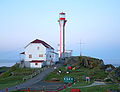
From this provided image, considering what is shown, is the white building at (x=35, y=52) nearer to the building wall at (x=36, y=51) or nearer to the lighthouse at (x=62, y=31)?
the building wall at (x=36, y=51)

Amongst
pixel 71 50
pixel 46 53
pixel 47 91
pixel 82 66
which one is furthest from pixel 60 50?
pixel 47 91

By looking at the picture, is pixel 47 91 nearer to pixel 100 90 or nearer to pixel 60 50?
pixel 100 90

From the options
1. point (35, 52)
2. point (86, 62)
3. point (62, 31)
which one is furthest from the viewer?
point (62, 31)

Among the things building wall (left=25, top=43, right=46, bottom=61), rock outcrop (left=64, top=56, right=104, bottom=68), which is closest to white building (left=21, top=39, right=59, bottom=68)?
building wall (left=25, top=43, right=46, bottom=61)

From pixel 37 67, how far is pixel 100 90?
31.0 metres

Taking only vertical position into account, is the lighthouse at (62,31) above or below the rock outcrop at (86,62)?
above

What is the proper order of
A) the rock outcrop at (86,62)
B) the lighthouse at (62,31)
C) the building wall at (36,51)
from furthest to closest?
the lighthouse at (62,31), the building wall at (36,51), the rock outcrop at (86,62)

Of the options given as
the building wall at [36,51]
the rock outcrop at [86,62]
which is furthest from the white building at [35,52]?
the rock outcrop at [86,62]

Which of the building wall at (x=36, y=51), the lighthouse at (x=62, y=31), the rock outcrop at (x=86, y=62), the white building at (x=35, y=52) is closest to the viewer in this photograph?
the rock outcrop at (x=86, y=62)

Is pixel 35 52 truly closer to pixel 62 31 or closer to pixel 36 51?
pixel 36 51

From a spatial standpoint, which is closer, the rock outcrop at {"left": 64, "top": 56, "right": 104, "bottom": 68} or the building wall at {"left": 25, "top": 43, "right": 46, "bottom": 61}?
the rock outcrop at {"left": 64, "top": 56, "right": 104, "bottom": 68}

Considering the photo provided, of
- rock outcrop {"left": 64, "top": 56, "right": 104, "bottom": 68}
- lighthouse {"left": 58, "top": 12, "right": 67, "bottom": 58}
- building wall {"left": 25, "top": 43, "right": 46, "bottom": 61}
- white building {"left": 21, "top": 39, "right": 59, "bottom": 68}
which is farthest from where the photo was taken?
lighthouse {"left": 58, "top": 12, "right": 67, "bottom": 58}

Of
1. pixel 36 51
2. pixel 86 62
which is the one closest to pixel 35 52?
pixel 36 51

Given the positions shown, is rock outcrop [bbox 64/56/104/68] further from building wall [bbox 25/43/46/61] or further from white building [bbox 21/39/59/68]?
building wall [bbox 25/43/46/61]
